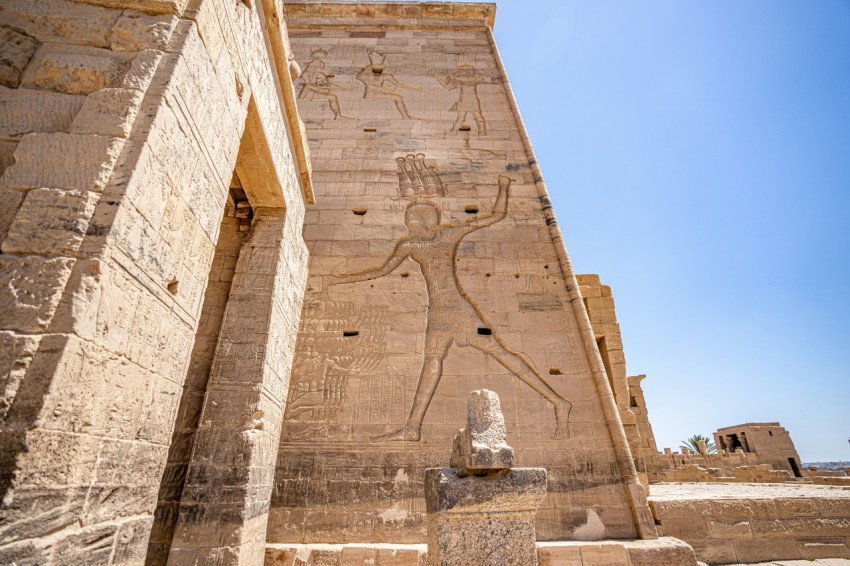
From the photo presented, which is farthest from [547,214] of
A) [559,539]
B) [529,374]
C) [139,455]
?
[139,455]

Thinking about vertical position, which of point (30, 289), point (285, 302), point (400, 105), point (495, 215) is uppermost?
point (400, 105)

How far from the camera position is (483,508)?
7.77 feet

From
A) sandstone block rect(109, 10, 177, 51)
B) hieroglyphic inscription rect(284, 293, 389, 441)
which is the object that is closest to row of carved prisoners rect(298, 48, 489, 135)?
hieroglyphic inscription rect(284, 293, 389, 441)

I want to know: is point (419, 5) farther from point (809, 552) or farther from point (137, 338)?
point (809, 552)

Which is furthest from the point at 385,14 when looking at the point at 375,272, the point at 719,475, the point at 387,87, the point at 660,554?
the point at 719,475

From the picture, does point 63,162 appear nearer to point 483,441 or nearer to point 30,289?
point 30,289

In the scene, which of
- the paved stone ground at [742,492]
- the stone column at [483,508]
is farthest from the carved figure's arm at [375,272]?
the paved stone ground at [742,492]

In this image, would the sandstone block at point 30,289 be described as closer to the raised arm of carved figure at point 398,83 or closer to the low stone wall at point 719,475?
the raised arm of carved figure at point 398,83

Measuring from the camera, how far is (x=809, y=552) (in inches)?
170

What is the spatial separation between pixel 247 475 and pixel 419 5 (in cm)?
942

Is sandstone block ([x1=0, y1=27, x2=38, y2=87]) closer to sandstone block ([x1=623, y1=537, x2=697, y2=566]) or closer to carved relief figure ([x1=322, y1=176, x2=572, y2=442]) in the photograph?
carved relief figure ([x1=322, y1=176, x2=572, y2=442])

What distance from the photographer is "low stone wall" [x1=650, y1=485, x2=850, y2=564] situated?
4.21 metres

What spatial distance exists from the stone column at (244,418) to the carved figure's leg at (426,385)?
4.13 ft

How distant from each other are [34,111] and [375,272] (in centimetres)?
369
